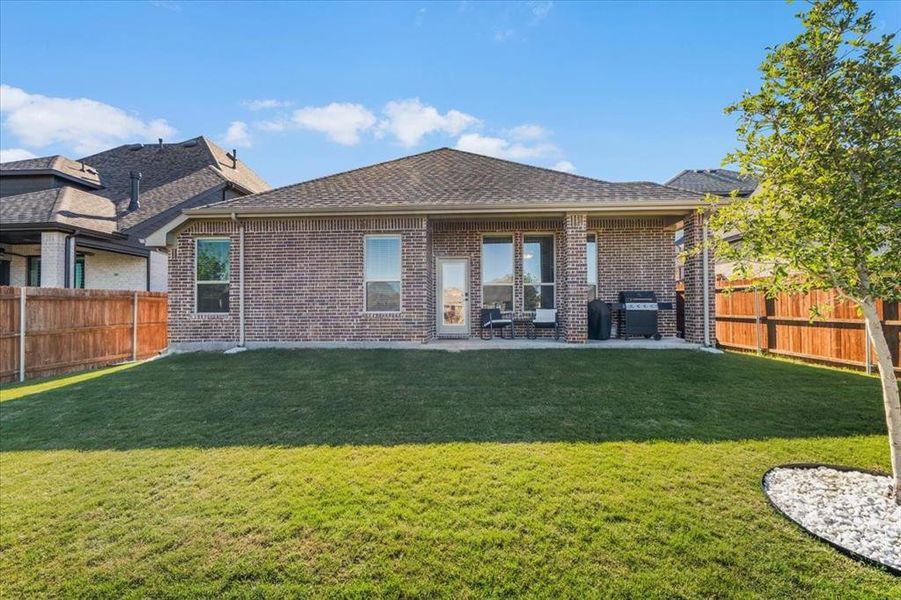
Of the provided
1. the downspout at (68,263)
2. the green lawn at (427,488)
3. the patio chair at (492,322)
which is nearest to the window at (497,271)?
the patio chair at (492,322)

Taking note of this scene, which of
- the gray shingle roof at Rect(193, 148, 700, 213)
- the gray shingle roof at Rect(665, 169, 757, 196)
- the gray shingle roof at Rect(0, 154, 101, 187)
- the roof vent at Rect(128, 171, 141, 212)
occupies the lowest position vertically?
the gray shingle roof at Rect(193, 148, 700, 213)

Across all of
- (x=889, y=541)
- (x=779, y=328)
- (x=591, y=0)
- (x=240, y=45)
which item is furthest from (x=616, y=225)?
(x=240, y=45)

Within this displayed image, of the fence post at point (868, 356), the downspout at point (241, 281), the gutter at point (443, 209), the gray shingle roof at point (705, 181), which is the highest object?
the gray shingle roof at point (705, 181)

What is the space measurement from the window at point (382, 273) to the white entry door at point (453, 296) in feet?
5.42

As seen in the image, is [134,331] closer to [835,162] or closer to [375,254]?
[375,254]

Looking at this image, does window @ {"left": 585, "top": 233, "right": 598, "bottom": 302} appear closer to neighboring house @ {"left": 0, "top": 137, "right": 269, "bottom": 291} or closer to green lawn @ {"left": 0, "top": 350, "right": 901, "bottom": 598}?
green lawn @ {"left": 0, "top": 350, "right": 901, "bottom": 598}

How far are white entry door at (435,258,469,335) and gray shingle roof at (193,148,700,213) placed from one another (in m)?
1.98

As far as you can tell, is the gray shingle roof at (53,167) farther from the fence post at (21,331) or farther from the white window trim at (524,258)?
the white window trim at (524,258)

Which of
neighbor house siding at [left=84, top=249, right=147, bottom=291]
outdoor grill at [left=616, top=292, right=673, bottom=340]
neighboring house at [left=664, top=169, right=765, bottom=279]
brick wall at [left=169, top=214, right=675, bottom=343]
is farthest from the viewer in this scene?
neighboring house at [left=664, top=169, right=765, bottom=279]

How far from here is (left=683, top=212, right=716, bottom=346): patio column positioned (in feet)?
29.5

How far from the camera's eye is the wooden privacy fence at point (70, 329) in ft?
25.1

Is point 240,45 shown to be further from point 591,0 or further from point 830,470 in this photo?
point 830,470

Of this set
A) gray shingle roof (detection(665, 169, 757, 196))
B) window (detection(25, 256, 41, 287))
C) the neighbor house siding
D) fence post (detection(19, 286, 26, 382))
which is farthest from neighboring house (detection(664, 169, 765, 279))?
window (detection(25, 256, 41, 287))

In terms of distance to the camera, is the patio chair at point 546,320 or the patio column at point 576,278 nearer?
the patio column at point 576,278
